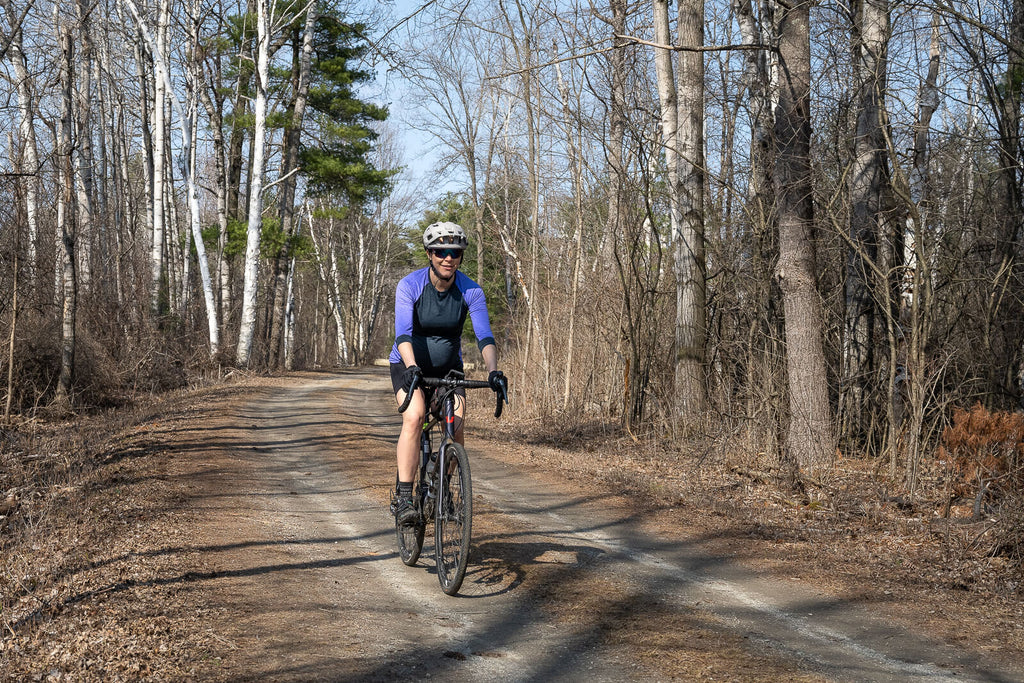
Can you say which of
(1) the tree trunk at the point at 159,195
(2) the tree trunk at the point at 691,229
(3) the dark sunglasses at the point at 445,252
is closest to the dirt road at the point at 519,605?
(3) the dark sunglasses at the point at 445,252

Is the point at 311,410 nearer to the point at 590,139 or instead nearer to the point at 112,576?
the point at 590,139

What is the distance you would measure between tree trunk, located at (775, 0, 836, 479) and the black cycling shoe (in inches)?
256

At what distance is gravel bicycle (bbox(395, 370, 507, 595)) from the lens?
559cm

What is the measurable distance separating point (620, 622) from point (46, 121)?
13.1 meters

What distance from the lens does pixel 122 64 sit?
36344 millimetres

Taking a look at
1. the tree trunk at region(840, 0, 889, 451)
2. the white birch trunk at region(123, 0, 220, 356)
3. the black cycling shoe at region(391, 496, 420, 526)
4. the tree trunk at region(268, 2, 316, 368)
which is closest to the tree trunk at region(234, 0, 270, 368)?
the white birch trunk at region(123, 0, 220, 356)

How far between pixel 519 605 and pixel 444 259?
2.33 meters

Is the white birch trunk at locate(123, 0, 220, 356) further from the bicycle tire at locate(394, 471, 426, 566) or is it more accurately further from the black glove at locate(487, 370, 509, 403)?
the black glove at locate(487, 370, 509, 403)

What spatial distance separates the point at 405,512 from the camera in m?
6.21

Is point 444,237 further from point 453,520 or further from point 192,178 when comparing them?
point 192,178

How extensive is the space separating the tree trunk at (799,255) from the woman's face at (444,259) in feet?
22.1

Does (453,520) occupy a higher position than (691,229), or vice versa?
(691,229)

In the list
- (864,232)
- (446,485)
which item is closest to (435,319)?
(446,485)

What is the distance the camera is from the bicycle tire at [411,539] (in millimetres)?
6262
